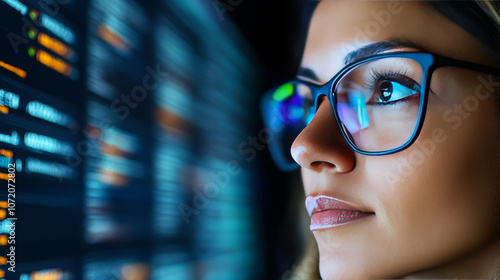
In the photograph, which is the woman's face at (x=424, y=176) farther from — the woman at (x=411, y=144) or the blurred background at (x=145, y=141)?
the blurred background at (x=145, y=141)

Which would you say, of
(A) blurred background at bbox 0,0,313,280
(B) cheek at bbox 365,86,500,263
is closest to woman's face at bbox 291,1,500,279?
(B) cheek at bbox 365,86,500,263

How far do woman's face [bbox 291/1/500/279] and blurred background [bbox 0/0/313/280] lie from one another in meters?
0.13

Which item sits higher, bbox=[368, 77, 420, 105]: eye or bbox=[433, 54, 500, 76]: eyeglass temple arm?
bbox=[433, 54, 500, 76]: eyeglass temple arm

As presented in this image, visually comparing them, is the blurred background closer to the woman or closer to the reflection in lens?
the reflection in lens

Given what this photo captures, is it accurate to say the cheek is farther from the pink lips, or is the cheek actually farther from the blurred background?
the blurred background

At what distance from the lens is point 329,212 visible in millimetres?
640

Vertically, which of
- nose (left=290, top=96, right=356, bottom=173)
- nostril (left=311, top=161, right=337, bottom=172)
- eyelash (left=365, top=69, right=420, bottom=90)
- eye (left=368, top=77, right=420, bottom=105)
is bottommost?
nostril (left=311, top=161, right=337, bottom=172)

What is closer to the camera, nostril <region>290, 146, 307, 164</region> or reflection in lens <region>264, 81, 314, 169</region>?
nostril <region>290, 146, 307, 164</region>

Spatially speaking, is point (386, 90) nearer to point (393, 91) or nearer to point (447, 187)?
point (393, 91)

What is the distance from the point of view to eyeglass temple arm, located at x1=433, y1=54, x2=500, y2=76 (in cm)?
57

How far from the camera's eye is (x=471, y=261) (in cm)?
61

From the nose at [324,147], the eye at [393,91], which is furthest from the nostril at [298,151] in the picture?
the eye at [393,91]

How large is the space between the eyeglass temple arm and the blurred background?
0.71ft

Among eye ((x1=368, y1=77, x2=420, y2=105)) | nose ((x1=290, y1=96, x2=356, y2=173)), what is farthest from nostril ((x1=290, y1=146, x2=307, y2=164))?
eye ((x1=368, y1=77, x2=420, y2=105))
